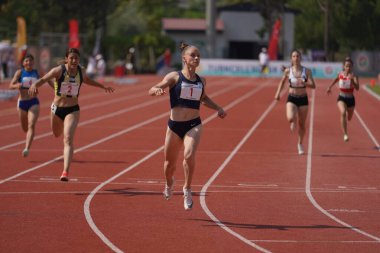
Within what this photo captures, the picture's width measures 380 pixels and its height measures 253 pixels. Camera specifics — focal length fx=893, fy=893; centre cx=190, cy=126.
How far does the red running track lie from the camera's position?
8.64m

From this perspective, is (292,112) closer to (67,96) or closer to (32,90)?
(67,96)

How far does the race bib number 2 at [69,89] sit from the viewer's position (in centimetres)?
1249

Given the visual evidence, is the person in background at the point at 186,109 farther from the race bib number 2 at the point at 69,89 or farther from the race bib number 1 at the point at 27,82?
the race bib number 1 at the point at 27,82

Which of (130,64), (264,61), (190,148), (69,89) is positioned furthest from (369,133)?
(130,64)

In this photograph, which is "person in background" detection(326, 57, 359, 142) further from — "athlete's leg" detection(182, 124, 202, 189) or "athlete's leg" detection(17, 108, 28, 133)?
"athlete's leg" detection(182, 124, 202, 189)

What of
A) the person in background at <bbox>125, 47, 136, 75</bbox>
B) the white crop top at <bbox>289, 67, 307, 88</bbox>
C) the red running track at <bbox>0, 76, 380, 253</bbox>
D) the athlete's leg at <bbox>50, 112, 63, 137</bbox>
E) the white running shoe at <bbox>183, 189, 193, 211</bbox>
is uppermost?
the white crop top at <bbox>289, 67, 307, 88</bbox>

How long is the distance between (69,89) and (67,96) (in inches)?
4.7

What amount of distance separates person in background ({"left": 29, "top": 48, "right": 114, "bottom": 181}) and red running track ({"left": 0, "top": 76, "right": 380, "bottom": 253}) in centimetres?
58

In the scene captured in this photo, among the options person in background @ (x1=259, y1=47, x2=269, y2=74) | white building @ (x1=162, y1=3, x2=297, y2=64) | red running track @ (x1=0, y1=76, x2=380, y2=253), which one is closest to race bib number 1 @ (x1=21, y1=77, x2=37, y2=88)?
red running track @ (x1=0, y1=76, x2=380, y2=253)

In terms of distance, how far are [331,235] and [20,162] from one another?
7.69m

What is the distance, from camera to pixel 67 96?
12.6 metres

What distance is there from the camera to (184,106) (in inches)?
399

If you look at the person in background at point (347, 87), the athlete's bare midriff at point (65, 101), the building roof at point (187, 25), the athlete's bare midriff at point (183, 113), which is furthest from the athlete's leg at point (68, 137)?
the building roof at point (187, 25)

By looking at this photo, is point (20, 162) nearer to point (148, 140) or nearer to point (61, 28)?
point (148, 140)
